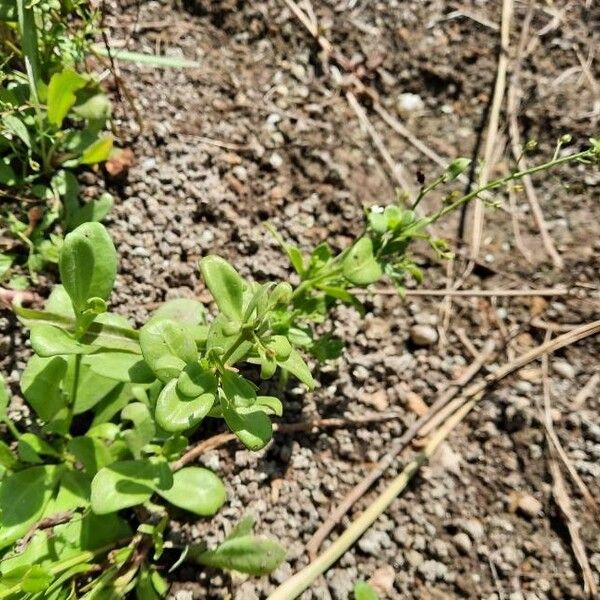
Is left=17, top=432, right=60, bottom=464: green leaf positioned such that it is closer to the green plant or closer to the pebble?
the green plant

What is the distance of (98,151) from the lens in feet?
7.00

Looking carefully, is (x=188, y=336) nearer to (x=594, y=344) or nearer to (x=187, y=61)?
(x=187, y=61)

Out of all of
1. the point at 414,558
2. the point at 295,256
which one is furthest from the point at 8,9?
the point at 414,558

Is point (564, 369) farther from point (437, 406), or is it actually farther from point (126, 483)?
point (126, 483)

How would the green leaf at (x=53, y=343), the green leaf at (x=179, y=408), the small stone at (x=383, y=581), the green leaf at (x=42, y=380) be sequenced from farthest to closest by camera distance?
the small stone at (x=383, y=581)
the green leaf at (x=42, y=380)
the green leaf at (x=53, y=343)
the green leaf at (x=179, y=408)

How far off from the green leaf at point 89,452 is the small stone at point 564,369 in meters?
1.61

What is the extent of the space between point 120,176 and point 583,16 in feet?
7.28

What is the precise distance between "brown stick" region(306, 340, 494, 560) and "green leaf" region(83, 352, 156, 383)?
2.57ft

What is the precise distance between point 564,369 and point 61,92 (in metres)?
1.95

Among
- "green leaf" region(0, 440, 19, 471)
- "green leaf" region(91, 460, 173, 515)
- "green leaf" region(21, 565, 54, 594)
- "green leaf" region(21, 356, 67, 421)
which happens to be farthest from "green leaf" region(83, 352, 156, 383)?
"green leaf" region(21, 565, 54, 594)

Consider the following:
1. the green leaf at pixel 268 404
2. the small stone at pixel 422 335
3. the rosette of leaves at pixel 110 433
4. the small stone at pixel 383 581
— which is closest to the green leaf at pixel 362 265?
the rosette of leaves at pixel 110 433

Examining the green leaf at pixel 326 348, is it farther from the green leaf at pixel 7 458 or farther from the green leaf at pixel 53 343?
the green leaf at pixel 7 458

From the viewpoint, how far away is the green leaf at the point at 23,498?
1.72 m

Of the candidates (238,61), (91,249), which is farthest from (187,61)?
(91,249)
